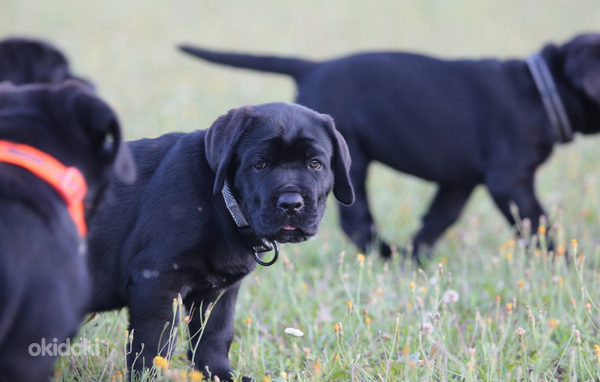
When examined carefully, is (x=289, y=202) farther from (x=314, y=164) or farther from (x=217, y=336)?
(x=217, y=336)

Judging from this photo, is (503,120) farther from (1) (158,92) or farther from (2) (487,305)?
(1) (158,92)

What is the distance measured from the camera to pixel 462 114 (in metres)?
4.93

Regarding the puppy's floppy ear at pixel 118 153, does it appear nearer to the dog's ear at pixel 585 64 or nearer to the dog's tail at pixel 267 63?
the dog's tail at pixel 267 63

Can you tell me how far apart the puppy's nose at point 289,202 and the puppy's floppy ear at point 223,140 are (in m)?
0.22

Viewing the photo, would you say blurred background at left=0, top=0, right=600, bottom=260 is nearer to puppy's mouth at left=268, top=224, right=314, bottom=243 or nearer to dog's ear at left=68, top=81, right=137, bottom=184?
puppy's mouth at left=268, top=224, right=314, bottom=243

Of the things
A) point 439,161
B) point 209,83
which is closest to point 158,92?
point 209,83

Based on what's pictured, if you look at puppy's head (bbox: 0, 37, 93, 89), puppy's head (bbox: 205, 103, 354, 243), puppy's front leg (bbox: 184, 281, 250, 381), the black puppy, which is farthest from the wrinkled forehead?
the black puppy

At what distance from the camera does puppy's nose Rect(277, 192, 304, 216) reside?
8.92 feet

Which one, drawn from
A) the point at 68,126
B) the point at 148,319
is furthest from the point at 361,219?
the point at 68,126

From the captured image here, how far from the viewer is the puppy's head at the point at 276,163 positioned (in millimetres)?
2732

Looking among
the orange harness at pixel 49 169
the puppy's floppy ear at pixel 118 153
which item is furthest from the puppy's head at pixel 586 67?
the orange harness at pixel 49 169

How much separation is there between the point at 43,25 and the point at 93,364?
1129cm

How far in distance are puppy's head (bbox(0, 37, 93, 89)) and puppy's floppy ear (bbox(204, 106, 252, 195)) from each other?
1454 millimetres

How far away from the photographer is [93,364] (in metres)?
2.87
